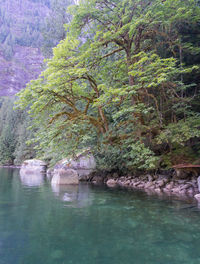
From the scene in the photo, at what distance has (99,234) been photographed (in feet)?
14.1

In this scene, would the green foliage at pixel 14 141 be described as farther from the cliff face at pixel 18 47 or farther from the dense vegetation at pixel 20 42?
the cliff face at pixel 18 47

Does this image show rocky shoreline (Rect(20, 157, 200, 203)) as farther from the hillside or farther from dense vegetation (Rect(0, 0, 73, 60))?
the hillside

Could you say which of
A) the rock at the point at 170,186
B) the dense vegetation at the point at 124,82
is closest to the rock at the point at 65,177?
the dense vegetation at the point at 124,82

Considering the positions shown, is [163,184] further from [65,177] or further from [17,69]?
[17,69]

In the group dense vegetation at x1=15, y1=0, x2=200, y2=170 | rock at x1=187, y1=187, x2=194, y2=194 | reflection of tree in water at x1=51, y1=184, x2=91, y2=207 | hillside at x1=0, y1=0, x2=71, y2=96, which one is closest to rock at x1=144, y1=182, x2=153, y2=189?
dense vegetation at x1=15, y1=0, x2=200, y2=170

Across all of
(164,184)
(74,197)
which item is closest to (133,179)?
(164,184)

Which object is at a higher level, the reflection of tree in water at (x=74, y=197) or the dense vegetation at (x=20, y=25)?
the dense vegetation at (x=20, y=25)

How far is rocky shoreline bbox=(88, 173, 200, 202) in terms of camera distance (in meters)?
9.56

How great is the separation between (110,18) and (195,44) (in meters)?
4.47

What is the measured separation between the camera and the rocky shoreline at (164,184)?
9562mm

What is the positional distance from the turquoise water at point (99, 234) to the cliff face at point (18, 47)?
326 ft

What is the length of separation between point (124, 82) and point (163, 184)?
19.5 feet

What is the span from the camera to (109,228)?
472cm

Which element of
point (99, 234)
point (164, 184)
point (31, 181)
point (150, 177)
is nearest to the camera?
point (99, 234)
